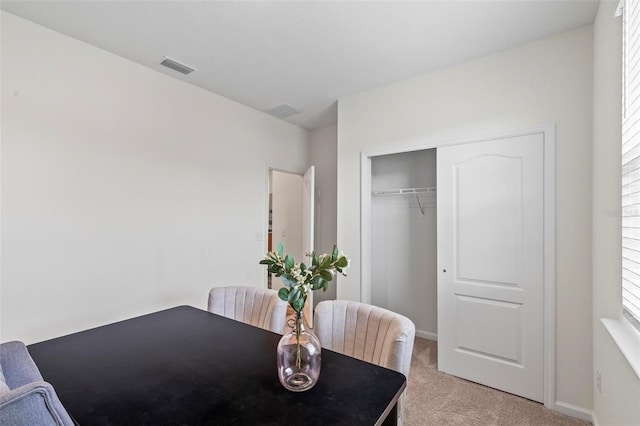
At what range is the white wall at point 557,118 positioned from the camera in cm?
208

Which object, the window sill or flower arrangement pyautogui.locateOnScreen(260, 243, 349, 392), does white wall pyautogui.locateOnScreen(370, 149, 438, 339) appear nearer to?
the window sill

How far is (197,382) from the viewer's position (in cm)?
111

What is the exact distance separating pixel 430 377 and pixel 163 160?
10.0 ft

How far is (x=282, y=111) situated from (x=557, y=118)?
2.74m

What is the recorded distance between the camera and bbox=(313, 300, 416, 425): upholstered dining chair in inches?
50.7

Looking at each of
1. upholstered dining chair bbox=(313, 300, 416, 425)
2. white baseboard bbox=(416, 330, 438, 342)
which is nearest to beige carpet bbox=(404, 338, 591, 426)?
white baseboard bbox=(416, 330, 438, 342)

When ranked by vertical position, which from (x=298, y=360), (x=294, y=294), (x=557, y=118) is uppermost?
(x=557, y=118)

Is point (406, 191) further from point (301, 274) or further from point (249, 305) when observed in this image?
point (301, 274)

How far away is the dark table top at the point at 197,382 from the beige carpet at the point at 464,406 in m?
1.28

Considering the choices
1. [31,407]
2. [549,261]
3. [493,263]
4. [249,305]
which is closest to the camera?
[31,407]

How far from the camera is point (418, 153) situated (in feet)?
11.3

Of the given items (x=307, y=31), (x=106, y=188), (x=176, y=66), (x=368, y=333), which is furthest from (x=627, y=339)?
(x=176, y=66)

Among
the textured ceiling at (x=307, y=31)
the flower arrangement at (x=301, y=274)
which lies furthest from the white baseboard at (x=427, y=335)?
the flower arrangement at (x=301, y=274)

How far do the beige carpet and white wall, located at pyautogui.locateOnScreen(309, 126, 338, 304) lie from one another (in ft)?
6.41
